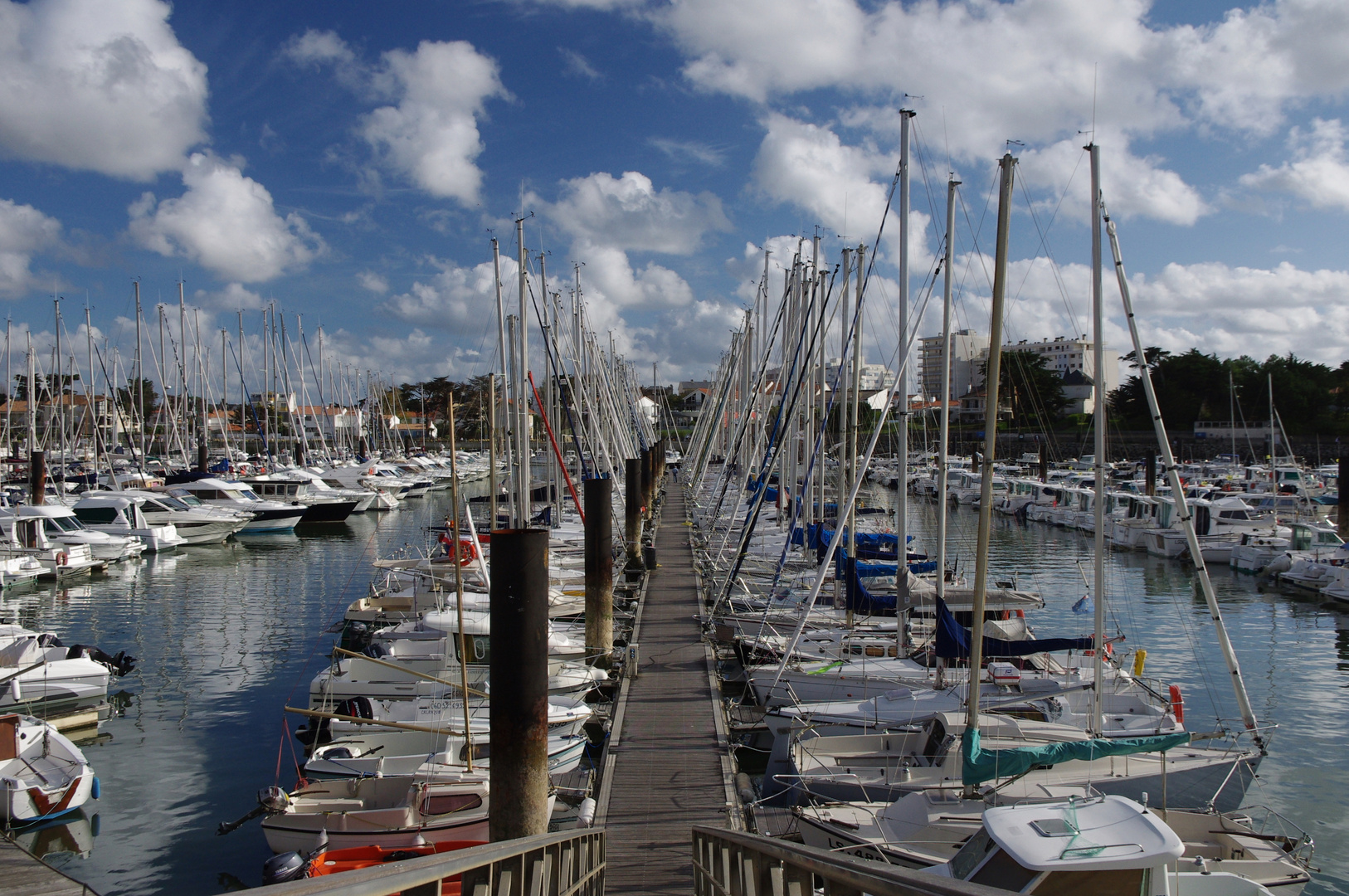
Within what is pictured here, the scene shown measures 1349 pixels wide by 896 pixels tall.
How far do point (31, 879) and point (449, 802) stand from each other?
5096mm

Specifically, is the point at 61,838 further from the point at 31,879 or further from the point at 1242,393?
the point at 1242,393

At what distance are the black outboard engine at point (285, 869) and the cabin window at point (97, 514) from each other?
37.8m

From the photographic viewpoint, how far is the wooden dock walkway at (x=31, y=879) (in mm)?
10426

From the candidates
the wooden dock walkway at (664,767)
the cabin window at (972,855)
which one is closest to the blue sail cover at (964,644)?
the wooden dock walkway at (664,767)

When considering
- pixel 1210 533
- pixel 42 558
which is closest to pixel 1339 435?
pixel 1210 533

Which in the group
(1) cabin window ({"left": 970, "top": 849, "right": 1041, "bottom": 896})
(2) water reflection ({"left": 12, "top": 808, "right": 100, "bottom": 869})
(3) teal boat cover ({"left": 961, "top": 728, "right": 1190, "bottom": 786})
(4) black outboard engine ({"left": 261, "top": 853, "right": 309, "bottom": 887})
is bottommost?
(2) water reflection ({"left": 12, "top": 808, "right": 100, "bottom": 869})

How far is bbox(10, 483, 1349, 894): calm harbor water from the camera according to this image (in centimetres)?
1438

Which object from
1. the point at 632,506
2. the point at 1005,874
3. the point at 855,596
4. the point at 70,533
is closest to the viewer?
the point at 1005,874

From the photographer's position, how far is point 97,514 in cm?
4312

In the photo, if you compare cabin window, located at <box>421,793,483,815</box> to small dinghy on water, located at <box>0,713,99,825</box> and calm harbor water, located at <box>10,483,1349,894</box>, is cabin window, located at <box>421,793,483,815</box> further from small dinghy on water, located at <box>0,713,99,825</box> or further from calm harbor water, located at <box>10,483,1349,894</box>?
small dinghy on water, located at <box>0,713,99,825</box>

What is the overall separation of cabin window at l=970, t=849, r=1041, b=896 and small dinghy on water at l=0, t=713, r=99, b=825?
563 inches

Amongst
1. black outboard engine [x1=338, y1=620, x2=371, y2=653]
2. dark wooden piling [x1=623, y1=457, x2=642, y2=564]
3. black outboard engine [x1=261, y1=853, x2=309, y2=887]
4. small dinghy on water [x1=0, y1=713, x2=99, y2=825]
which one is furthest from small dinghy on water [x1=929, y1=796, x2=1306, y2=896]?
dark wooden piling [x1=623, y1=457, x2=642, y2=564]

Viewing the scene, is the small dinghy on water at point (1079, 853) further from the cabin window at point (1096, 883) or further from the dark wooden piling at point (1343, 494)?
the dark wooden piling at point (1343, 494)

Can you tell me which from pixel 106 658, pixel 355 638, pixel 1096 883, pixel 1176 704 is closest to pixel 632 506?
pixel 355 638
